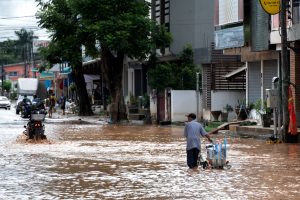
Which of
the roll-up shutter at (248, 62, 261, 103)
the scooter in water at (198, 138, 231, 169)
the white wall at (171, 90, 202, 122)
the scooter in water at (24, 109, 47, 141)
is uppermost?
the roll-up shutter at (248, 62, 261, 103)

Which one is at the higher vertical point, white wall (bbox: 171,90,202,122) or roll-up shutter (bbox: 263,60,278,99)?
roll-up shutter (bbox: 263,60,278,99)

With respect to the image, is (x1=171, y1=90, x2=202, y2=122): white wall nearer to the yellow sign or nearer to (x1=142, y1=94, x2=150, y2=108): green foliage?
(x1=142, y1=94, x2=150, y2=108): green foliage

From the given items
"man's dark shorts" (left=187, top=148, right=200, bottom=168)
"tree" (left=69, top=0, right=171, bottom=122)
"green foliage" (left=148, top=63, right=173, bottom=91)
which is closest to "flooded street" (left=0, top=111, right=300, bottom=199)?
"man's dark shorts" (left=187, top=148, right=200, bottom=168)

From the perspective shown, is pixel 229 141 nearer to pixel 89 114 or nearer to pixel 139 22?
pixel 139 22

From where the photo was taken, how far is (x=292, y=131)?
27.1 meters

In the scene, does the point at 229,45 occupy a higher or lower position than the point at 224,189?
higher

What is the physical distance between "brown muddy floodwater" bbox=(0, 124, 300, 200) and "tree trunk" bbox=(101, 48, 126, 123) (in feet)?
65.1

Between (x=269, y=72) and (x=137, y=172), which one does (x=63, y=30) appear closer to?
(x=269, y=72)

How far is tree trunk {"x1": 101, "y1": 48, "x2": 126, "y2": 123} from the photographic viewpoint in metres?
48.0

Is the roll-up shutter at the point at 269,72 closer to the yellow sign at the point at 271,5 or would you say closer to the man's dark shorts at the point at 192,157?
the yellow sign at the point at 271,5

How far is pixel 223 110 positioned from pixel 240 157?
61.6 ft

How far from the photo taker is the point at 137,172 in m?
17.6

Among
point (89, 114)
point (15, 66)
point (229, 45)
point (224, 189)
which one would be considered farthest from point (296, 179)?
point (15, 66)

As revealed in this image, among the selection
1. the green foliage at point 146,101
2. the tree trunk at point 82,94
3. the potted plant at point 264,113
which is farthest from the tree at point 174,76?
the tree trunk at point 82,94
